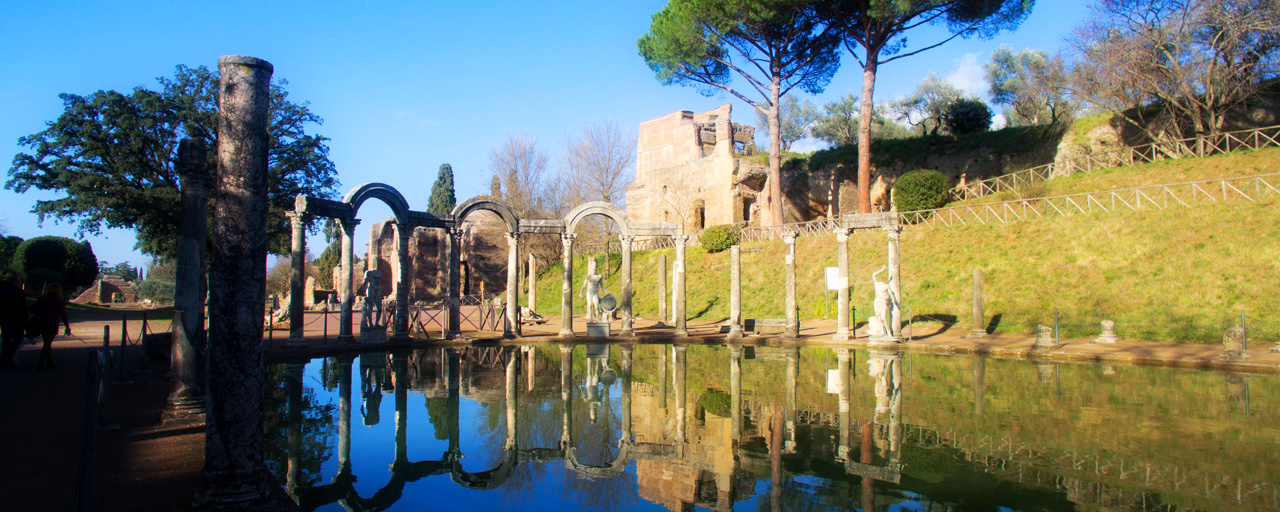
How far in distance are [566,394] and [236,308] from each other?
5982mm

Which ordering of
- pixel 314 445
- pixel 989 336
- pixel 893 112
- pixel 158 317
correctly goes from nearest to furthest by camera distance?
1. pixel 314 445
2. pixel 989 336
3. pixel 158 317
4. pixel 893 112

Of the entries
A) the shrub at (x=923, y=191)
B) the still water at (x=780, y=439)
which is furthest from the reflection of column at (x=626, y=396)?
the shrub at (x=923, y=191)

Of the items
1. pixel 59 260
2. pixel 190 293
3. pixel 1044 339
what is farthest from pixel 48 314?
pixel 59 260

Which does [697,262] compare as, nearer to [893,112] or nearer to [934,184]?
[934,184]

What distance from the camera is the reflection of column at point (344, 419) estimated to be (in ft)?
20.6

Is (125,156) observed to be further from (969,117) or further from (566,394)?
(969,117)

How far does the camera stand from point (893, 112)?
50.1 metres

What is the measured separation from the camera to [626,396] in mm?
9867

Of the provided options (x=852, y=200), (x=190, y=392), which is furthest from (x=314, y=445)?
(x=852, y=200)

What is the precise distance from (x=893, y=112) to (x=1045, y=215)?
30.5 meters

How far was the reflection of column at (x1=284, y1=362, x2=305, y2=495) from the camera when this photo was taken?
18.8 ft

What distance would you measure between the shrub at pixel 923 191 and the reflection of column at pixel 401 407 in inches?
776

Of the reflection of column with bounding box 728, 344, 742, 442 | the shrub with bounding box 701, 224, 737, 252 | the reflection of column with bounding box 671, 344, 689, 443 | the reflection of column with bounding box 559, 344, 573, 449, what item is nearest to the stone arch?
the reflection of column with bounding box 559, 344, 573, 449

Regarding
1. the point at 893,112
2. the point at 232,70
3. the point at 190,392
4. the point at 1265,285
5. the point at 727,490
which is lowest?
the point at 727,490
